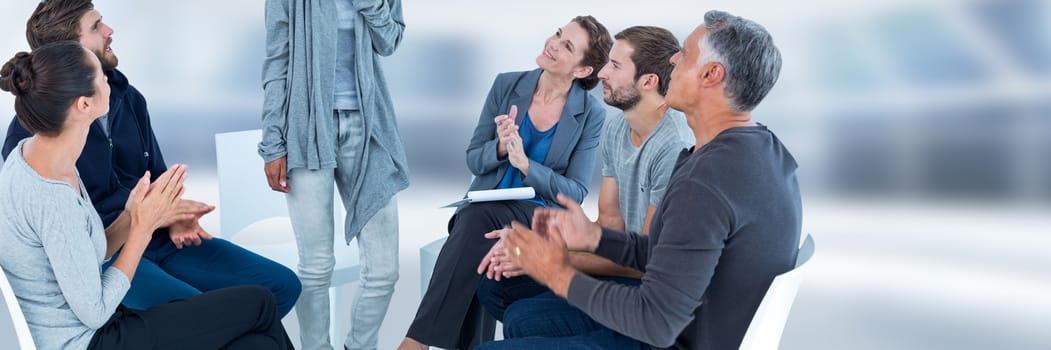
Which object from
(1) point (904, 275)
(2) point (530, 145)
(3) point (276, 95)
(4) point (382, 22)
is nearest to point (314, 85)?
(3) point (276, 95)

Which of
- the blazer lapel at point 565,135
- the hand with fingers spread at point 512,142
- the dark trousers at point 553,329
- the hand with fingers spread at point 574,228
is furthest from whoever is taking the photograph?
the blazer lapel at point 565,135

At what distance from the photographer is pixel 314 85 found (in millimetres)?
2572

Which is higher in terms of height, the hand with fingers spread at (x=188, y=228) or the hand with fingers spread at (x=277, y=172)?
the hand with fingers spread at (x=277, y=172)

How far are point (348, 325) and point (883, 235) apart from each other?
121 inches

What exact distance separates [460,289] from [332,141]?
0.50 meters

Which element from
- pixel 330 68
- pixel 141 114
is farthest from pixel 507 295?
pixel 141 114

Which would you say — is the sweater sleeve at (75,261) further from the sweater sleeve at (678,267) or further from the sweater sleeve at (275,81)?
the sweater sleeve at (678,267)

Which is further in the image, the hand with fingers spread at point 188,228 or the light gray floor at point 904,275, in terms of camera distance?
the light gray floor at point 904,275

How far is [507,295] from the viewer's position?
8.09 feet

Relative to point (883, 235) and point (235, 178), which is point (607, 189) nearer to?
point (235, 178)

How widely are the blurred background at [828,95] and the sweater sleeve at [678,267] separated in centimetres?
350

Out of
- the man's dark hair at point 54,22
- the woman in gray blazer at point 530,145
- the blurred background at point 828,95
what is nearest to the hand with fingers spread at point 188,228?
the man's dark hair at point 54,22

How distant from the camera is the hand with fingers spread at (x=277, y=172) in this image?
8.54 feet

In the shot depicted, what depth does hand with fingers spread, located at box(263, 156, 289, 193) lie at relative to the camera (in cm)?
260
